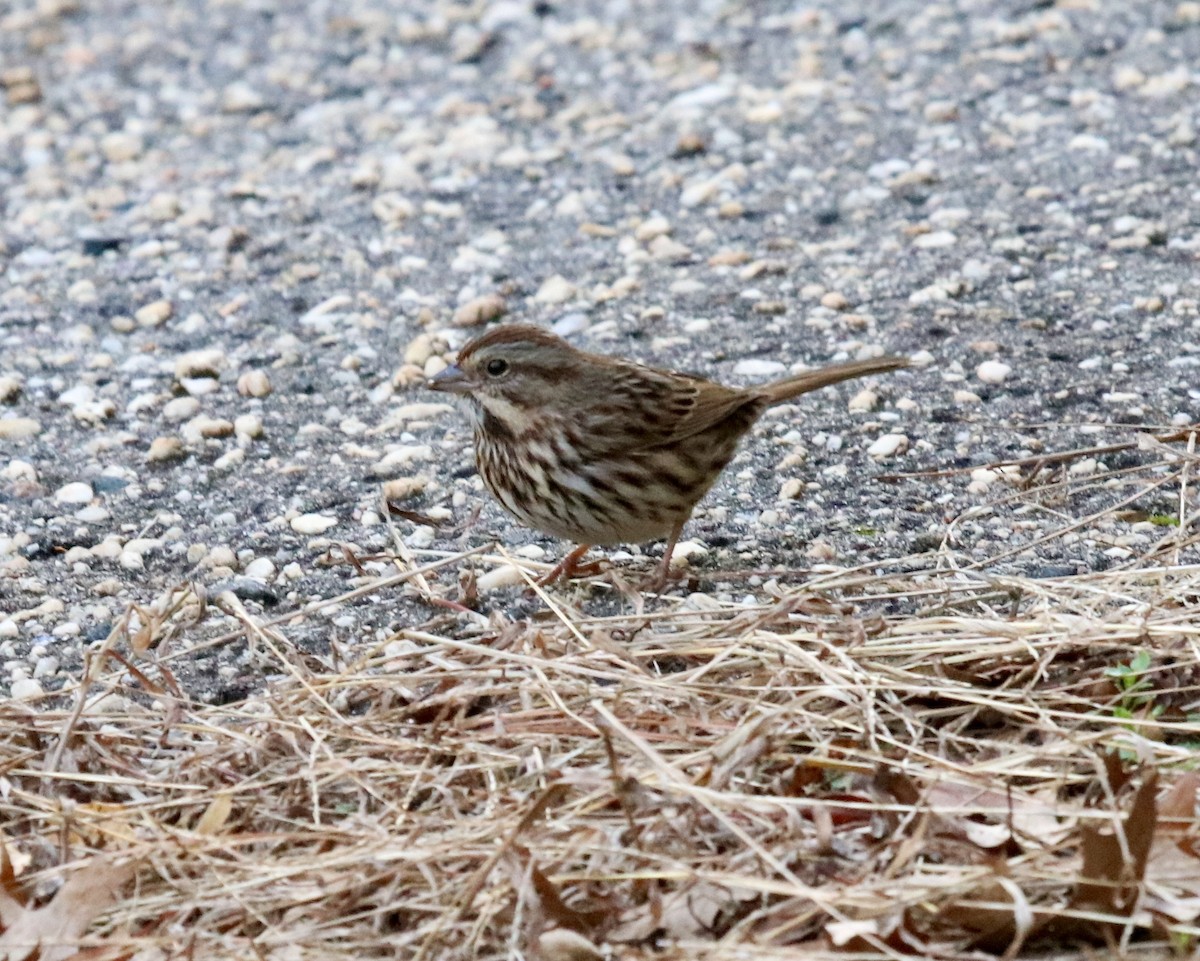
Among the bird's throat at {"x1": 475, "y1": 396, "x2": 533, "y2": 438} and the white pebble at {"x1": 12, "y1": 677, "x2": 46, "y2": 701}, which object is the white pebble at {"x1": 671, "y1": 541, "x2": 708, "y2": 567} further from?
the white pebble at {"x1": 12, "y1": 677, "x2": 46, "y2": 701}

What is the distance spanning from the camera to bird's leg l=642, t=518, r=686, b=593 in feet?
15.9

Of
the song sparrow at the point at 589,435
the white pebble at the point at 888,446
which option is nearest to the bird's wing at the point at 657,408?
the song sparrow at the point at 589,435

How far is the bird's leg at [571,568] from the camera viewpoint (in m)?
4.93

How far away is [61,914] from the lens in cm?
340

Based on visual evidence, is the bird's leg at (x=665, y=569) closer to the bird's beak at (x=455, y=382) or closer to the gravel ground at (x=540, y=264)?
the gravel ground at (x=540, y=264)

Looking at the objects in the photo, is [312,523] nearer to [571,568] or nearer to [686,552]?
[571,568]

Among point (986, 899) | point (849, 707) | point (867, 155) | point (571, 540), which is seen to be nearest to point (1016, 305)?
point (867, 155)

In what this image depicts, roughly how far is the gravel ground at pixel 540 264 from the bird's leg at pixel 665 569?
0.37ft

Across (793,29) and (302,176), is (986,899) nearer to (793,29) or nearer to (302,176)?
(302,176)

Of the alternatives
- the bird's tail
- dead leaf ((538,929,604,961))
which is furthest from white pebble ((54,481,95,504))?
dead leaf ((538,929,604,961))

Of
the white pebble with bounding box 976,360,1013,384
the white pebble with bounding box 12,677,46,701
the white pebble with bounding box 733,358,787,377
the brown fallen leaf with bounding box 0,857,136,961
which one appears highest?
the brown fallen leaf with bounding box 0,857,136,961

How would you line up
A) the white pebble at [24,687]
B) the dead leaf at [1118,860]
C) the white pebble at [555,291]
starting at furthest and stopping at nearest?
the white pebble at [555,291] < the white pebble at [24,687] < the dead leaf at [1118,860]

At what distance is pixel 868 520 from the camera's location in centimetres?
515

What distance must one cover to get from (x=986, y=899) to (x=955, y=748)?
0.62 m
